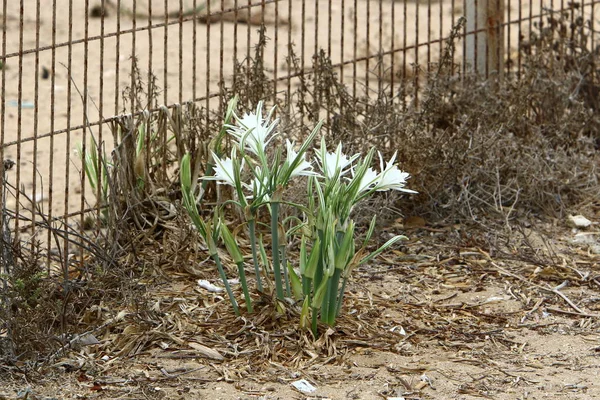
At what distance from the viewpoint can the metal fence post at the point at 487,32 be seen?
6.89 m

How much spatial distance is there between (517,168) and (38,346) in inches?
→ 117

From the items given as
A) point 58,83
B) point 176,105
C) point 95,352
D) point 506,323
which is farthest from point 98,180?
point 58,83

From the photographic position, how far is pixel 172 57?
10875 millimetres

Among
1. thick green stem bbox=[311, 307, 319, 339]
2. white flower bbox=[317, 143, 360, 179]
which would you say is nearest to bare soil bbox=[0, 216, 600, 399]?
thick green stem bbox=[311, 307, 319, 339]

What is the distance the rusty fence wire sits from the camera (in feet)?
16.9

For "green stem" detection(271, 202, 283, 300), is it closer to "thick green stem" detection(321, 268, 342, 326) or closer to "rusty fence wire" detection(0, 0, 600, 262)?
"thick green stem" detection(321, 268, 342, 326)

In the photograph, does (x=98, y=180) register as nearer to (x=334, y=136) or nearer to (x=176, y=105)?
(x=176, y=105)

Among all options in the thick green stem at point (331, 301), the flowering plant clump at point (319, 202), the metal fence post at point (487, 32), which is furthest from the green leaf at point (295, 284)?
the metal fence post at point (487, 32)

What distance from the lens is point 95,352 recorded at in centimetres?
410

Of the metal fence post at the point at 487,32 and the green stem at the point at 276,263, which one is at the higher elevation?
the metal fence post at the point at 487,32

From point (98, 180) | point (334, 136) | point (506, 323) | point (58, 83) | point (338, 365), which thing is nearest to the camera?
point (338, 365)

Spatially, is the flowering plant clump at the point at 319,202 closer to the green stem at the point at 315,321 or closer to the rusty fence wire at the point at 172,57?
the green stem at the point at 315,321

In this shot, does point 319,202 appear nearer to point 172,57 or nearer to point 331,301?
point 331,301

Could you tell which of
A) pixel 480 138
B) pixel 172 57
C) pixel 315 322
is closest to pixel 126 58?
pixel 172 57
